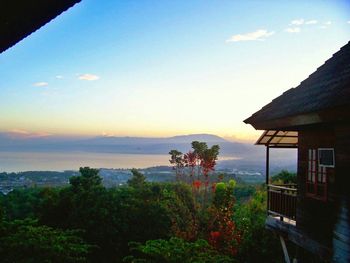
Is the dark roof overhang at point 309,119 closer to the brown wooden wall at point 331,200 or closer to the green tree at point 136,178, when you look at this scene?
the brown wooden wall at point 331,200

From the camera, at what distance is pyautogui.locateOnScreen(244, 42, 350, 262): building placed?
22.3 ft

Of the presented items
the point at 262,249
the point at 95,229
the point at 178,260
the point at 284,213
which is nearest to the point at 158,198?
the point at 95,229

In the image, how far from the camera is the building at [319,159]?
681cm

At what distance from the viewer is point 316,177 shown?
8242mm

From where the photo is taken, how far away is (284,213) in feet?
32.1

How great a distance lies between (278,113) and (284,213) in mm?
2970

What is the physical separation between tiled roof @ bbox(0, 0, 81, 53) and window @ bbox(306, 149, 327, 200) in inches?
304

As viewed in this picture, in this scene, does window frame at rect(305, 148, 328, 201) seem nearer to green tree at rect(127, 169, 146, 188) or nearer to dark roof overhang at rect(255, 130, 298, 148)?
dark roof overhang at rect(255, 130, 298, 148)

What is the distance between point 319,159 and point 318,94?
1.56 m

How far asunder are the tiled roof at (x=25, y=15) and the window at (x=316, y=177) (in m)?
7.71

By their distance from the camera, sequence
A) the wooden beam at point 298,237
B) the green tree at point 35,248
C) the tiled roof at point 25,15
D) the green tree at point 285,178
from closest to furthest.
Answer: the tiled roof at point 25,15
the wooden beam at point 298,237
the green tree at point 35,248
the green tree at point 285,178

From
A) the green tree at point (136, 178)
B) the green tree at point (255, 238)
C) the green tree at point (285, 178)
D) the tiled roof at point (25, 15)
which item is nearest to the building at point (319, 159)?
the tiled roof at point (25, 15)

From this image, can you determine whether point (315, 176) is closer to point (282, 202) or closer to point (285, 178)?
point (282, 202)

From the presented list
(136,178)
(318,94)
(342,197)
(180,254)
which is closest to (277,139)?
(318,94)
